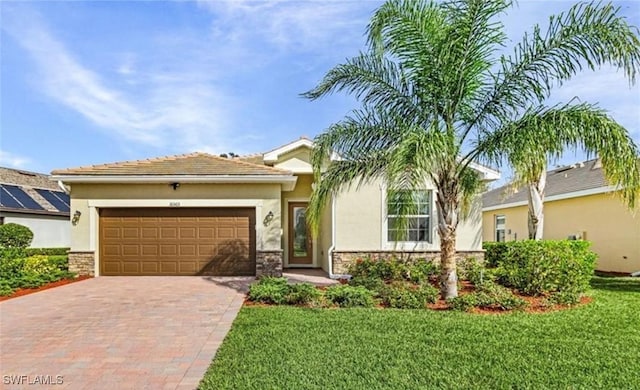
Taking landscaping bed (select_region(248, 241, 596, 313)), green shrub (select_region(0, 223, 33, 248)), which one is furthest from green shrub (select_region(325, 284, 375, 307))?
green shrub (select_region(0, 223, 33, 248))

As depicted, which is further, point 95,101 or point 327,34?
point 95,101

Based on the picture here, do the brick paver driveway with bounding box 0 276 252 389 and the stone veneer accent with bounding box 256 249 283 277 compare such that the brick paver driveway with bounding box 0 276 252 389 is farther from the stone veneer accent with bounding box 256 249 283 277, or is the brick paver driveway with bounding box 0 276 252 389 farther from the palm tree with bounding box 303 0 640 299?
the palm tree with bounding box 303 0 640 299

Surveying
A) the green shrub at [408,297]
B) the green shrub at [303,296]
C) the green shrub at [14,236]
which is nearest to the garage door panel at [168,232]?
the green shrub at [303,296]

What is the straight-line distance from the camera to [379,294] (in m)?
9.53

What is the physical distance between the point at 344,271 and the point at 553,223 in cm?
1255

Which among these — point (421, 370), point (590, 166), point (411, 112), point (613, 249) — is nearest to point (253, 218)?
→ point (411, 112)

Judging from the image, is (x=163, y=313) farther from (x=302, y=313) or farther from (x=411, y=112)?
(x=411, y=112)

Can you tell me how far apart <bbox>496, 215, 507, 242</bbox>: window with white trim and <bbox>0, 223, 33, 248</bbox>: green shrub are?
26.1m

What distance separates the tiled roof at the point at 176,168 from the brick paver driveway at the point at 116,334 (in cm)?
384

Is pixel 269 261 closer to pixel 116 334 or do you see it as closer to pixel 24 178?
pixel 116 334

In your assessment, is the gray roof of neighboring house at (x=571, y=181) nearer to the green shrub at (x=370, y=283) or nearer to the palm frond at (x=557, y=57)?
the palm frond at (x=557, y=57)

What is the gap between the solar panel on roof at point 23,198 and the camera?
21.3 meters

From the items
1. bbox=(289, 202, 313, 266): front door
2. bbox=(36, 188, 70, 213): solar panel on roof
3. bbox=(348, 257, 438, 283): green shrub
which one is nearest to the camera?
bbox=(348, 257, 438, 283): green shrub

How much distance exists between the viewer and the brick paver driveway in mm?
5047
